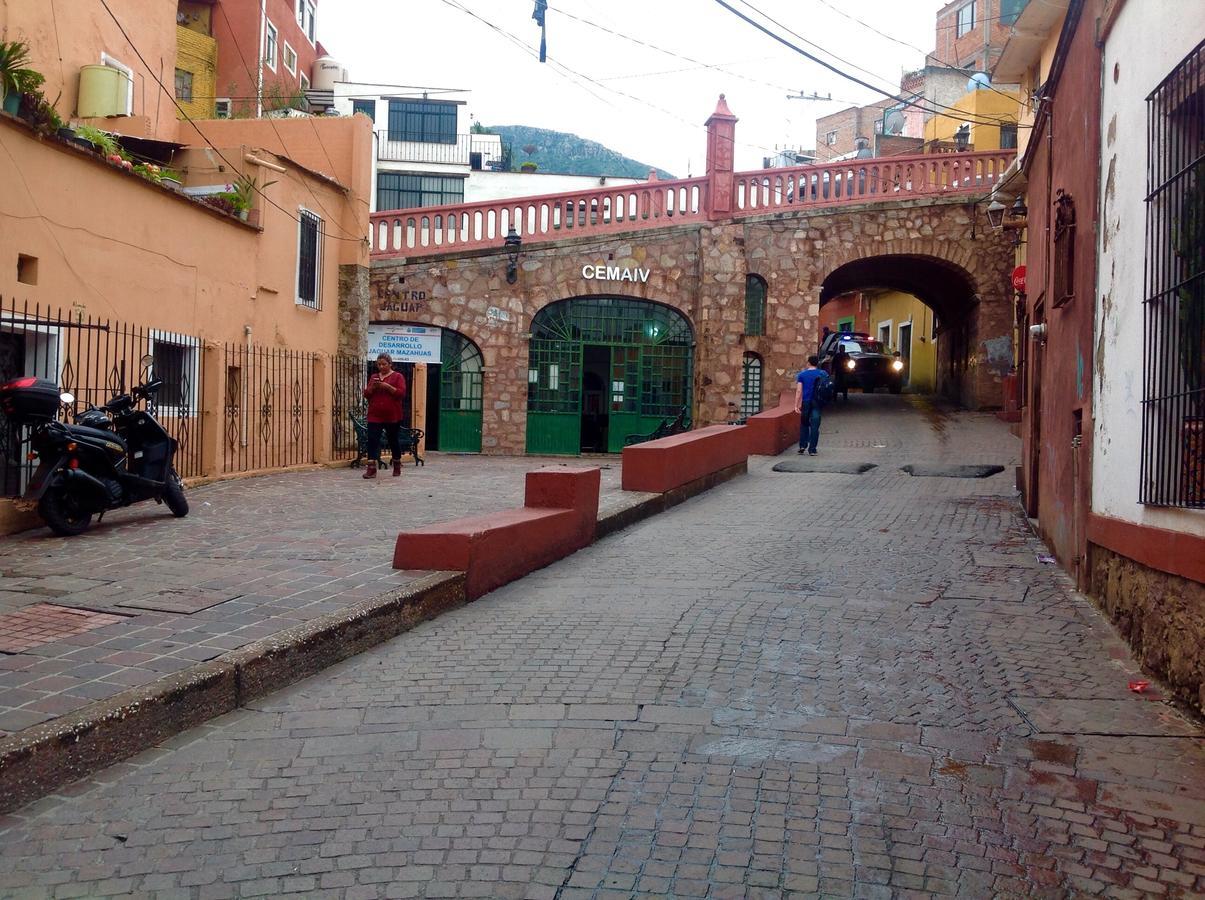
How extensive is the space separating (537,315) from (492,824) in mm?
21319

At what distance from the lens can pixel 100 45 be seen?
15.5 meters

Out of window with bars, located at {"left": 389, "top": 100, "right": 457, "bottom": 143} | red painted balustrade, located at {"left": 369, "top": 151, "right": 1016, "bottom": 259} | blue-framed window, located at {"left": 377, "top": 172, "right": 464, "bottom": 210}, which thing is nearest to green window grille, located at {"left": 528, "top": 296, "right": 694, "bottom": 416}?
red painted balustrade, located at {"left": 369, "top": 151, "right": 1016, "bottom": 259}

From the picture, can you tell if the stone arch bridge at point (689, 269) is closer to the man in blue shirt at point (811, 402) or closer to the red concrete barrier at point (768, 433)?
the red concrete barrier at point (768, 433)

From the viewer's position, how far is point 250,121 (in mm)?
17938

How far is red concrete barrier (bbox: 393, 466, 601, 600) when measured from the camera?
710 cm

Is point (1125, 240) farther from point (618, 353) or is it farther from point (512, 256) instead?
point (618, 353)

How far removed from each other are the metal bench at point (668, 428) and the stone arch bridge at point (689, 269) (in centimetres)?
32

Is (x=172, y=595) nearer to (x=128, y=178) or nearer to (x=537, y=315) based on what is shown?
(x=128, y=178)

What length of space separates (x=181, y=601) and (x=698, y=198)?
20089 millimetres

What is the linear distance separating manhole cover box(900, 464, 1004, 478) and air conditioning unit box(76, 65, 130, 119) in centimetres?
1177

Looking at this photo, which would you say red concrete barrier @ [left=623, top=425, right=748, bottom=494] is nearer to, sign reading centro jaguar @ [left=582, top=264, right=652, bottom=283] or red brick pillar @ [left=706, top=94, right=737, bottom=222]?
sign reading centro jaguar @ [left=582, top=264, right=652, bottom=283]

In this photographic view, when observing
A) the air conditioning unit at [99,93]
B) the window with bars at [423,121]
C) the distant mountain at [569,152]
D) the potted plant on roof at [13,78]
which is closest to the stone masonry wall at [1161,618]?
the potted plant on roof at [13,78]

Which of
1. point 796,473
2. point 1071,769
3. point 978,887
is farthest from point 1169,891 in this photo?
point 796,473

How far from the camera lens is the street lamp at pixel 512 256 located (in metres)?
23.9
